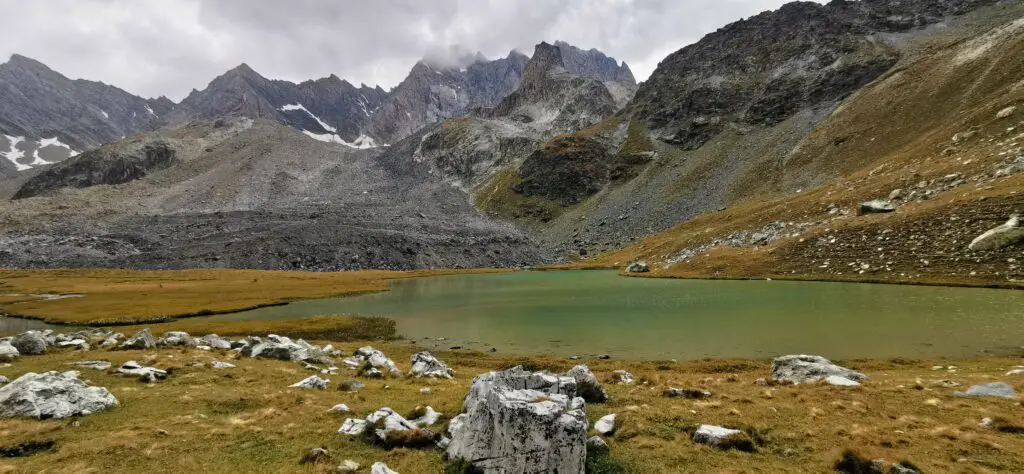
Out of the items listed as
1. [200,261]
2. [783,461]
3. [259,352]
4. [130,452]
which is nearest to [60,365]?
[259,352]

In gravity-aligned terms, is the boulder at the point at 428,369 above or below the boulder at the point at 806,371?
below

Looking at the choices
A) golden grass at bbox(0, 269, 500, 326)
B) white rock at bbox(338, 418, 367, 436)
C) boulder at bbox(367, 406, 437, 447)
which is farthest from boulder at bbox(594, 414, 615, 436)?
golden grass at bbox(0, 269, 500, 326)

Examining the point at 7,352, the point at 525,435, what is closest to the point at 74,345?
the point at 7,352

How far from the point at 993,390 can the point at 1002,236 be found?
42.2 m

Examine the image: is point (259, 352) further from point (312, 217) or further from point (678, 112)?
point (678, 112)

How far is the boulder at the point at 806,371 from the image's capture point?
18.5 m

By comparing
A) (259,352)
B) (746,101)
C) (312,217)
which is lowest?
(259,352)

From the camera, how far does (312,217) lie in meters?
159

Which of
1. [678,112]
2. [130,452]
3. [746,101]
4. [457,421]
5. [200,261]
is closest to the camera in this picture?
[130,452]

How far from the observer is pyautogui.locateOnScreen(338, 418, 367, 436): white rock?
13742 millimetres

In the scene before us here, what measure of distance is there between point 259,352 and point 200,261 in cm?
11251

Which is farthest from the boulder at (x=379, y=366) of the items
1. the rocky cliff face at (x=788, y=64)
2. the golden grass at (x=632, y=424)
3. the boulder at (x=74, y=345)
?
the rocky cliff face at (x=788, y=64)

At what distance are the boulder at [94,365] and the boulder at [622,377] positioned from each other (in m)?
23.8

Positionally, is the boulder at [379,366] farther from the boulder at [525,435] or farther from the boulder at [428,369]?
the boulder at [525,435]
